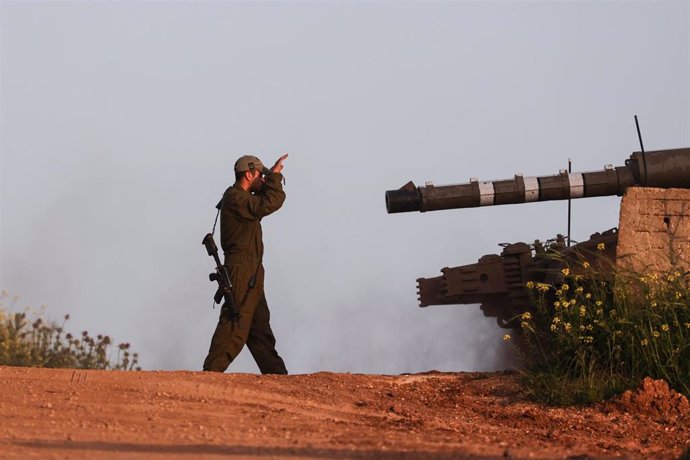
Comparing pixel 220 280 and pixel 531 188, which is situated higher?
pixel 531 188

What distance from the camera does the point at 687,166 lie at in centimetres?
1353

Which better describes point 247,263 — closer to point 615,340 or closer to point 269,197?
point 269,197

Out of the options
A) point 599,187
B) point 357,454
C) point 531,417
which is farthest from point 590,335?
point 357,454

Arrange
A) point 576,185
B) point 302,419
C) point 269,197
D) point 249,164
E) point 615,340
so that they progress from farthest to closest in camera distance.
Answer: point 576,185 < point 249,164 < point 269,197 < point 615,340 < point 302,419

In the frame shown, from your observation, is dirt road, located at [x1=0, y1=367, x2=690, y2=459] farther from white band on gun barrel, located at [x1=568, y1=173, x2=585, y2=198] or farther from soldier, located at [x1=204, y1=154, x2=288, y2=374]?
white band on gun barrel, located at [x1=568, y1=173, x2=585, y2=198]

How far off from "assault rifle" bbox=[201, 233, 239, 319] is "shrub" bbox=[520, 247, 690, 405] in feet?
8.74

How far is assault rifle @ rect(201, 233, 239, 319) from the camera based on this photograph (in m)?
12.6

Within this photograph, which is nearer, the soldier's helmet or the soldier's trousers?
the soldier's trousers

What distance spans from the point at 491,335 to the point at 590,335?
193 inches

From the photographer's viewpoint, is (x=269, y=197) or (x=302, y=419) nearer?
(x=302, y=419)

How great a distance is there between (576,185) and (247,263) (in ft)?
11.2

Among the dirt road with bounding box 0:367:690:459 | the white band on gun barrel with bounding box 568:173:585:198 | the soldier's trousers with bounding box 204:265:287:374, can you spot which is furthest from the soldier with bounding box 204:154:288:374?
the white band on gun barrel with bounding box 568:173:585:198

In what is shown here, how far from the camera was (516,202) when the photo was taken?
14.1 metres

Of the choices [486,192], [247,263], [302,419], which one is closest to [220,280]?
[247,263]
